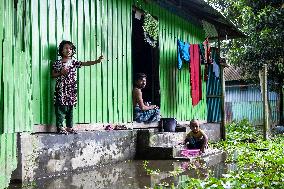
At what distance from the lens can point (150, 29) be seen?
9320 millimetres

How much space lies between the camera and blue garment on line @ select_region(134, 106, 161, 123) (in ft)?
28.7

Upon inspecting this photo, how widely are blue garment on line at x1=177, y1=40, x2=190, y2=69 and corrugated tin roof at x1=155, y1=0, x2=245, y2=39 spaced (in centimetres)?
95

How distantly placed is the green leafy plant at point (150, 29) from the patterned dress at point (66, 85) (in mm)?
3266

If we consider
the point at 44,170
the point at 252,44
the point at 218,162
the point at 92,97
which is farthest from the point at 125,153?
the point at 252,44

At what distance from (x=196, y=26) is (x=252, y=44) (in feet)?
20.8

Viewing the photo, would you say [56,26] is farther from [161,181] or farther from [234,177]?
[234,177]

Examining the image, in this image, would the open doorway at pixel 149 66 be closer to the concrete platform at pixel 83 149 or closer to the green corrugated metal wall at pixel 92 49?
the green corrugated metal wall at pixel 92 49

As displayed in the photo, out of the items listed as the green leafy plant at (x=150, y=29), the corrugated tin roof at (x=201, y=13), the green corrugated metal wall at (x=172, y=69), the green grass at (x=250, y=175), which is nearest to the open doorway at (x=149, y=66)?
the green corrugated metal wall at (x=172, y=69)

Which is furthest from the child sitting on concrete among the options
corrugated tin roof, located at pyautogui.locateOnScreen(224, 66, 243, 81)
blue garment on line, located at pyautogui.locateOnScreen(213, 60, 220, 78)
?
corrugated tin roof, located at pyautogui.locateOnScreen(224, 66, 243, 81)

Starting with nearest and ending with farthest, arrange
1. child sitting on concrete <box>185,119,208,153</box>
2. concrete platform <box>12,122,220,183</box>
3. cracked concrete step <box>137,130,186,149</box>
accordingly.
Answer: concrete platform <box>12,122,220,183</box>
cracked concrete step <box>137,130,186,149</box>
child sitting on concrete <box>185,119,208,153</box>

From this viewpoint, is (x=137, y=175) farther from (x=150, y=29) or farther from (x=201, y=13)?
(x=201, y=13)

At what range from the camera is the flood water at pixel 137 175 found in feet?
16.4

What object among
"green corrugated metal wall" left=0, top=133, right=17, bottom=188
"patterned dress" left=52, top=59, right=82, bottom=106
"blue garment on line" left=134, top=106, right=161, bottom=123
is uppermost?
"patterned dress" left=52, top=59, right=82, bottom=106

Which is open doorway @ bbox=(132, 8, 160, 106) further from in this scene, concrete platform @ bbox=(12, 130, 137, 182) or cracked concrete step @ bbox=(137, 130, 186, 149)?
concrete platform @ bbox=(12, 130, 137, 182)
